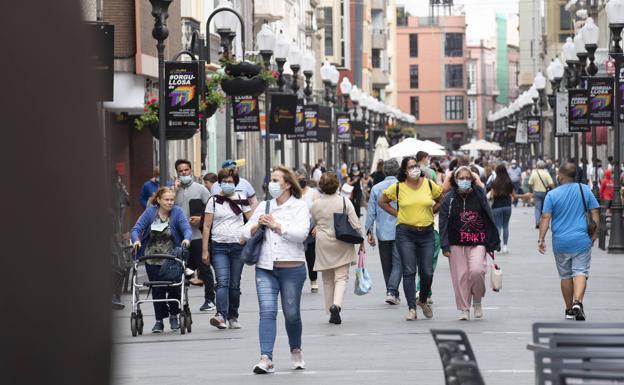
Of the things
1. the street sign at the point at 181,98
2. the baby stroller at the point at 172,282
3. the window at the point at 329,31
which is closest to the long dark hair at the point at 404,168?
the baby stroller at the point at 172,282

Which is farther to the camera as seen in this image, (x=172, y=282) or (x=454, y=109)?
Answer: (x=454, y=109)

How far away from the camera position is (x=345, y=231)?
56.1 feet

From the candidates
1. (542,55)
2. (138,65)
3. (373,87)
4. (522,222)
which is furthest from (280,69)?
(373,87)

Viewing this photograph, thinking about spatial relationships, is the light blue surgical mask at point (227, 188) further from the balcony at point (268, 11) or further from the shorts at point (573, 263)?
the balcony at point (268, 11)

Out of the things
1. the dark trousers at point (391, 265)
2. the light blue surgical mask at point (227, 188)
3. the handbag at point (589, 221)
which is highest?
the light blue surgical mask at point (227, 188)

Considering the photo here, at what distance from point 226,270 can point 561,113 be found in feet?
116

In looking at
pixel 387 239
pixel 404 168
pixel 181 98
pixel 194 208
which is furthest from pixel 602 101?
pixel 404 168

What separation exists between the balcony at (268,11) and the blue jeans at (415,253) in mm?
51343

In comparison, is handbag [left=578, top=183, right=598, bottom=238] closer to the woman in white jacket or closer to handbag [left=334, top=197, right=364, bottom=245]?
handbag [left=334, top=197, right=364, bottom=245]

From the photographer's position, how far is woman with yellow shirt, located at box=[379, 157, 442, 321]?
17.4 meters

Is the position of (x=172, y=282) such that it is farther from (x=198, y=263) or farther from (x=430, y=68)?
(x=430, y=68)

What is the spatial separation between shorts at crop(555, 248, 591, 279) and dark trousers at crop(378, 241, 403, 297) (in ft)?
10.5

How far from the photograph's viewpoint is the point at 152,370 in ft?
42.1

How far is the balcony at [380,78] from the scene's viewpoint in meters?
147
